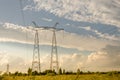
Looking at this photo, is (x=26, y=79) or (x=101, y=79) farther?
(x=26, y=79)

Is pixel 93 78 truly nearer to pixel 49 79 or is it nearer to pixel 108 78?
pixel 108 78

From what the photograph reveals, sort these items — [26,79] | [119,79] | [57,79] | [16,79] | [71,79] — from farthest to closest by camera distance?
Result: 1. [16,79]
2. [26,79]
3. [57,79]
4. [71,79]
5. [119,79]

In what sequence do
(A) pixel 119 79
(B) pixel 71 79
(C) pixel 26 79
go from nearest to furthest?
(A) pixel 119 79, (B) pixel 71 79, (C) pixel 26 79

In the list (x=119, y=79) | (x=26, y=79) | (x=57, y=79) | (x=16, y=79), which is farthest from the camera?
(x=16, y=79)

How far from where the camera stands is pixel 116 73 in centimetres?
3994

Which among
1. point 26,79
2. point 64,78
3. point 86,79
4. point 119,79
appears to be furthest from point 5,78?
point 119,79

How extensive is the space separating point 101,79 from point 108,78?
85cm

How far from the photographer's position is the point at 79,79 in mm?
37094

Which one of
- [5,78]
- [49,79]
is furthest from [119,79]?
[5,78]

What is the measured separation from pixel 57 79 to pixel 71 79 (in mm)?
3130

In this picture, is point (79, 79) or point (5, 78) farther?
point (5, 78)

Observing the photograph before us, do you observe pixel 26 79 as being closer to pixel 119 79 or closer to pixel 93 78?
pixel 93 78

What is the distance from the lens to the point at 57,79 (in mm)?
40125

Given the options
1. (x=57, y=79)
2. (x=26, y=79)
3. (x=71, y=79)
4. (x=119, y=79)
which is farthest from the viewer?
(x=26, y=79)
